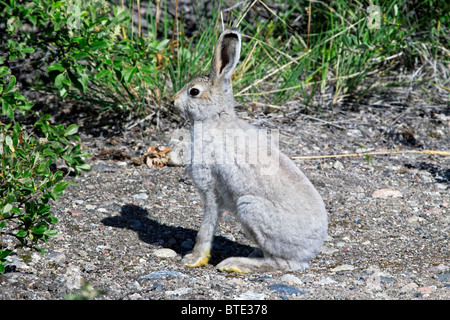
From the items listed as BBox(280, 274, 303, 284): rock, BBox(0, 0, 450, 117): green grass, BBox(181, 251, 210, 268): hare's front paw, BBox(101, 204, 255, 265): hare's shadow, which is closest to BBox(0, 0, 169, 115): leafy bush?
BBox(0, 0, 450, 117): green grass

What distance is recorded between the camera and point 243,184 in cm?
425

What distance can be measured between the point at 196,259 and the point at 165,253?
292 mm

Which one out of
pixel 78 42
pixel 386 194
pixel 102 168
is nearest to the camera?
pixel 78 42

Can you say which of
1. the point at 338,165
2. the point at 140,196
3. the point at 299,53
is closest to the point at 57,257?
the point at 140,196

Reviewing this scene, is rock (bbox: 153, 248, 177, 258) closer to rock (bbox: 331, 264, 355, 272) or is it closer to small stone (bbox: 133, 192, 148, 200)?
small stone (bbox: 133, 192, 148, 200)

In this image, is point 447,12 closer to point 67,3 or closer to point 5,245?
point 67,3

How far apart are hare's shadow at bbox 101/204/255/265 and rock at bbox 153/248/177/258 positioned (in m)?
0.10

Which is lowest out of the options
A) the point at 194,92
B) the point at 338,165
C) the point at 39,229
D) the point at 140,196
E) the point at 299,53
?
the point at 39,229

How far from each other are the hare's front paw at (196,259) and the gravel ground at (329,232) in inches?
2.4

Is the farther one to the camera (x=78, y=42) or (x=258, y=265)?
(x=78, y=42)

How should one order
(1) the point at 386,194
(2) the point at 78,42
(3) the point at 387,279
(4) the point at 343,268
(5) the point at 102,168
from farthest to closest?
(5) the point at 102,168, (1) the point at 386,194, (2) the point at 78,42, (4) the point at 343,268, (3) the point at 387,279

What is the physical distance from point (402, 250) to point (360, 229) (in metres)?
0.47

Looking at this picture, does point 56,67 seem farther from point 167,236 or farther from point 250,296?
point 250,296

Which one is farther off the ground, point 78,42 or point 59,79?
point 78,42
